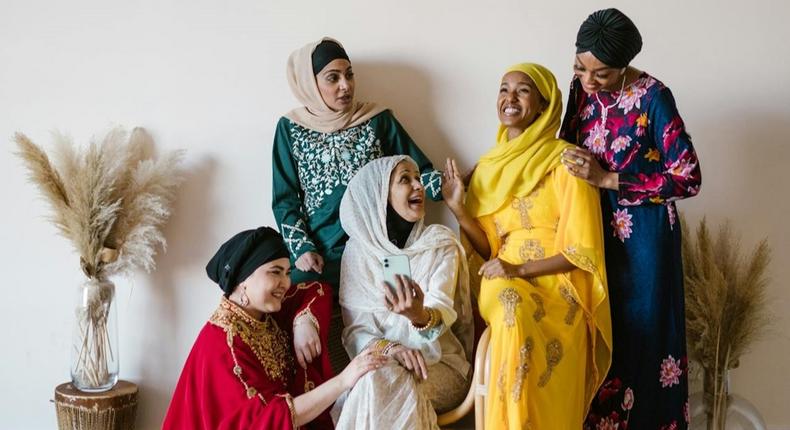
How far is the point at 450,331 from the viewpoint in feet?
10.2

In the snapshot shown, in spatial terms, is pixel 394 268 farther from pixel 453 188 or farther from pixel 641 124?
pixel 641 124

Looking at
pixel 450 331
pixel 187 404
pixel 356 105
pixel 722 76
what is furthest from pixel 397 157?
pixel 722 76

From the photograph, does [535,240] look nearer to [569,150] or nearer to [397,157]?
[569,150]

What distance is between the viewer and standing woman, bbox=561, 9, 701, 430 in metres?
3.01

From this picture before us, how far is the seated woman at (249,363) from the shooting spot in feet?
9.04

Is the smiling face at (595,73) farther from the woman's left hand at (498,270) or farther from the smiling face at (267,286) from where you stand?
the smiling face at (267,286)

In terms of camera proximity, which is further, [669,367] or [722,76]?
[722,76]

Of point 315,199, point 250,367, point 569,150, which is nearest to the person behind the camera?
point 250,367

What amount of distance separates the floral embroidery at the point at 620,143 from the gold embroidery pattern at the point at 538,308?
57 cm

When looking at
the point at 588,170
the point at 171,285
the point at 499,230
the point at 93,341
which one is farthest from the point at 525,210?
the point at 93,341

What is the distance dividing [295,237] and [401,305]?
769 millimetres

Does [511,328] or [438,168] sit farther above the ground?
[438,168]

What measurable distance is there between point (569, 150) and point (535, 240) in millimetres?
327

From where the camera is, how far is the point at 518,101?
10.4 ft
